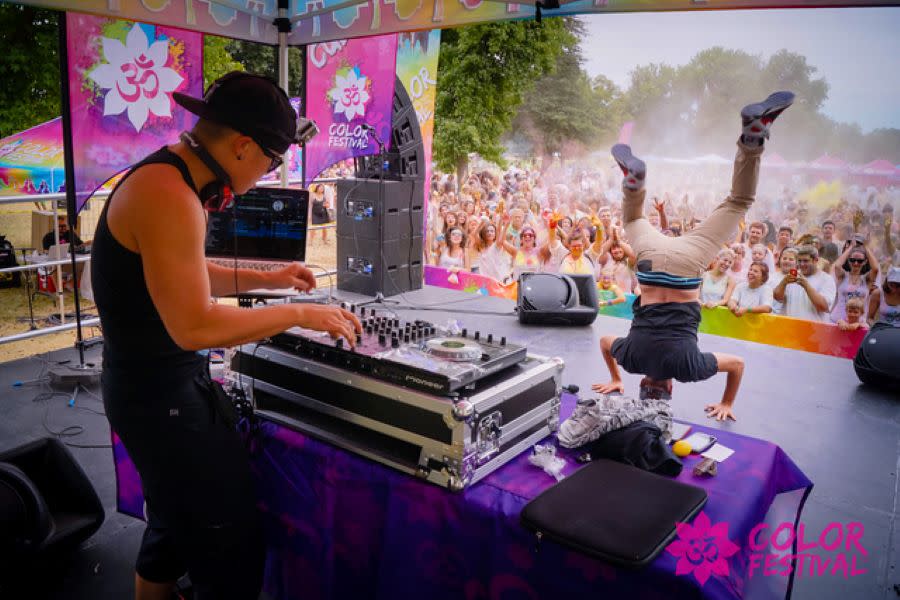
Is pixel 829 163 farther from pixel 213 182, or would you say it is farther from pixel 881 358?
pixel 213 182

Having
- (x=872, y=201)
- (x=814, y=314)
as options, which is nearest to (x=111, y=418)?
(x=814, y=314)

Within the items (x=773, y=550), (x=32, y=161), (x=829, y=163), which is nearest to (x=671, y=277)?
(x=773, y=550)

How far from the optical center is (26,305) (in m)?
6.81

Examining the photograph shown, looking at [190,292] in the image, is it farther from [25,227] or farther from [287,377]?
[25,227]

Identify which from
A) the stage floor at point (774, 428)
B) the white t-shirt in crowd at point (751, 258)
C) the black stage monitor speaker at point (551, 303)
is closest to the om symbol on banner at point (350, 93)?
the stage floor at point (774, 428)

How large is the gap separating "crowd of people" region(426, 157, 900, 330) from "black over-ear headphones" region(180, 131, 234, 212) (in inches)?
152

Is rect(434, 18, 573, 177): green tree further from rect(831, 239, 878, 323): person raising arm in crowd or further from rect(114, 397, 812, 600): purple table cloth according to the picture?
rect(114, 397, 812, 600): purple table cloth

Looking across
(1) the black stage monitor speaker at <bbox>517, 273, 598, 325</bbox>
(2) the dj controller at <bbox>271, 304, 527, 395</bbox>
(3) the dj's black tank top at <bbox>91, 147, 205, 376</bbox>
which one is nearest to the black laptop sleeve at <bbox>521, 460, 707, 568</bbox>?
(2) the dj controller at <bbox>271, 304, 527, 395</bbox>

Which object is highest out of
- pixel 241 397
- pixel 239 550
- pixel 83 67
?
pixel 83 67

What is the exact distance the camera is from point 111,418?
1.51 m

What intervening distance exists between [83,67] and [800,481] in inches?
155

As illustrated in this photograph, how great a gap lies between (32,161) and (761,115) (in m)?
7.26

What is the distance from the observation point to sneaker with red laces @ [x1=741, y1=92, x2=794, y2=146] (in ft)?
8.64

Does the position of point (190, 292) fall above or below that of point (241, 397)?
above
